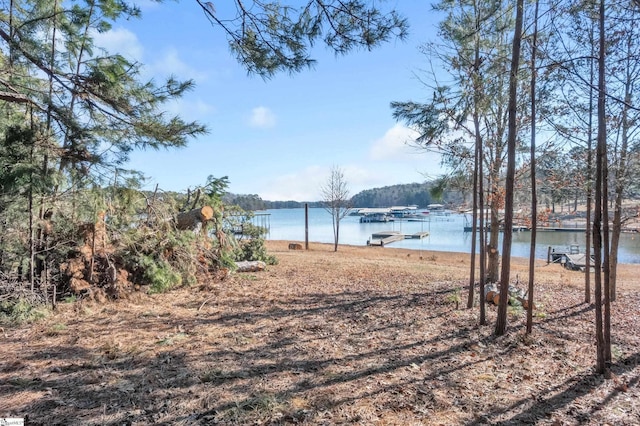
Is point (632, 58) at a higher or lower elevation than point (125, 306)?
higher

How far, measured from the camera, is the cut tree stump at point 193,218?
7.32 metres

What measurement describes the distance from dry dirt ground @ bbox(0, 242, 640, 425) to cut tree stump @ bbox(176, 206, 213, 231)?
6.09 ft

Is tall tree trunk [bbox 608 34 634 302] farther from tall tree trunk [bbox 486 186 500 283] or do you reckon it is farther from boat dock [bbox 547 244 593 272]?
boat dock [bbox 547 244 593 272]

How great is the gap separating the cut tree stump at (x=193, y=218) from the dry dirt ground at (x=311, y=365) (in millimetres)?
1857

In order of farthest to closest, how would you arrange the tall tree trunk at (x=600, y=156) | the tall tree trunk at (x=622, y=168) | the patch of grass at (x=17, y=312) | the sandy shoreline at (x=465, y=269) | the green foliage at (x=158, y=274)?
the sandy shoreline at (x=465, y=269) < the green foliage at (x=158, y=274) < the patch of grass at (x=17, y=312) < the tall tree trunk at (x=622, y=168) < the tall tree trunk at (x=600, y=156)

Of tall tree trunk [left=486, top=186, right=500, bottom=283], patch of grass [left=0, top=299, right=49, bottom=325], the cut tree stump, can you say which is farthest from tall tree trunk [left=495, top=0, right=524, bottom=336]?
patch of grass [left=0, top=299, right=49, bottom=325]

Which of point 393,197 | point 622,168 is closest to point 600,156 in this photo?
Result: point 622,168

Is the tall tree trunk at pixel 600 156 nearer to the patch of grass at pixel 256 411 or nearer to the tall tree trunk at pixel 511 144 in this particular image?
the tall tree trunk at pixel 511 144

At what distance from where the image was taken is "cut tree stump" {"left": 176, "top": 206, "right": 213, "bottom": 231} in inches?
288

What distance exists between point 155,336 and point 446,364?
123 inches

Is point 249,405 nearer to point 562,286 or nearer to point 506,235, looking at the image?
point 506,235

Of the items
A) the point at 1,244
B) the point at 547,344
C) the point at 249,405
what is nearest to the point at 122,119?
the point at 1,244

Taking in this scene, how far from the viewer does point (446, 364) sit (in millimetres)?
3510

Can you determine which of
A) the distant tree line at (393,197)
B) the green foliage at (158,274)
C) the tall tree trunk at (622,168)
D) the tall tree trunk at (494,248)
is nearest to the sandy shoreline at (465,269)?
the tall tree trunk at (494,248)
